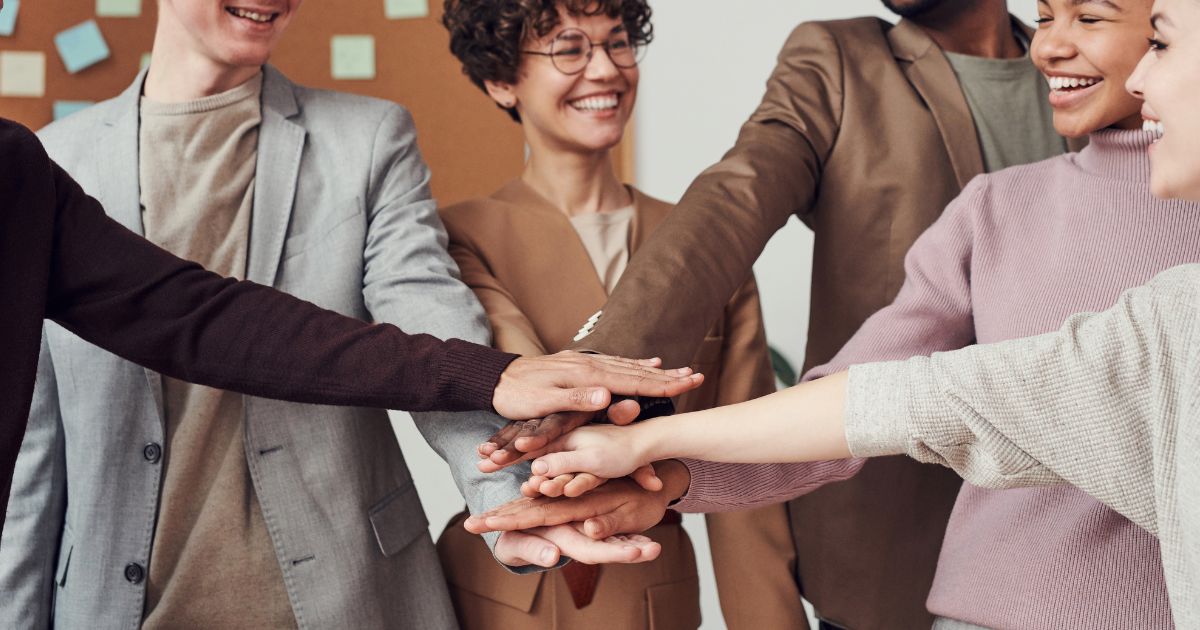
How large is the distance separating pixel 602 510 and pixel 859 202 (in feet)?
2.16

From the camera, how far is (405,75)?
3.22m

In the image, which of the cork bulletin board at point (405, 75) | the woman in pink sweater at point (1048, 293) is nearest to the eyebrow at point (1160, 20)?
the woman in pink sweater at point (1048, 293)

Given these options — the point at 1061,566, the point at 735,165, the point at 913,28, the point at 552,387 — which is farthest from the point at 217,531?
the point at 913,28

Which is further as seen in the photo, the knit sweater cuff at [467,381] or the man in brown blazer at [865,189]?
the man in brown blazer at [865,189]

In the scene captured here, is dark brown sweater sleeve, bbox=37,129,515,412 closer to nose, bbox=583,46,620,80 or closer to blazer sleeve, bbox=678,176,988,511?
blazer sleeve, bbox=678,176,988,511

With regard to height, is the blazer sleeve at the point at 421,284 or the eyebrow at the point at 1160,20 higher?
the eyebrow at the point at 1160,20

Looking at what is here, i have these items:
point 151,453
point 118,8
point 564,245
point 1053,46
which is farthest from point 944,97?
point 118,8

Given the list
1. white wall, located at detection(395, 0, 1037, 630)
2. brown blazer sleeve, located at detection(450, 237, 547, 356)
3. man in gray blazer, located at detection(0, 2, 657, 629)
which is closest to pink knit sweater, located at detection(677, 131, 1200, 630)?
brown blazer sleeve, located at detection(450, 237, 547, 356)

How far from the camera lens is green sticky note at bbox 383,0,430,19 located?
318 centimetres

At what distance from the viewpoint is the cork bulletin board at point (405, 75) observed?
10.2 feet

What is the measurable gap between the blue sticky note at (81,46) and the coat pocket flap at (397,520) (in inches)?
72.7

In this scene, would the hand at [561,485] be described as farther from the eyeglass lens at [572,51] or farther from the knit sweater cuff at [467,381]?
the eyeglass lens at [572,51]

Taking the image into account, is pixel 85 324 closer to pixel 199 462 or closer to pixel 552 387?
pixel 199 462

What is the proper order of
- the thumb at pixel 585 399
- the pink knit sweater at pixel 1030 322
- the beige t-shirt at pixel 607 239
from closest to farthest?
1. the pink knit sweater at pixel 1030 322
2. the thumb at pixel 585 399
3. the beige t-shirt at pixel 607 239
